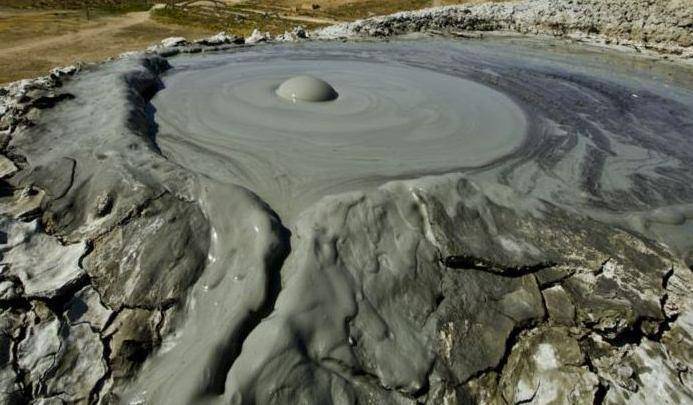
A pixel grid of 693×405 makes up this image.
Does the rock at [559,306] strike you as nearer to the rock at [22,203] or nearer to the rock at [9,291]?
the rock at [9,291]

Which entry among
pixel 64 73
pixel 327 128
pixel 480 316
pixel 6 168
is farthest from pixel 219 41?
pixel 480 316

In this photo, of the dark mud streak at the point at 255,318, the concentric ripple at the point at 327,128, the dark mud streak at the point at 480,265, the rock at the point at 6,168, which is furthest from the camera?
the concentric ripple at the point at 327,128

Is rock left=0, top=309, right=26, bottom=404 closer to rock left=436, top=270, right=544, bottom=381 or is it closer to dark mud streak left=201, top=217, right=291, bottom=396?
dark mud streak left=201, top=217, right=291, bottom=396

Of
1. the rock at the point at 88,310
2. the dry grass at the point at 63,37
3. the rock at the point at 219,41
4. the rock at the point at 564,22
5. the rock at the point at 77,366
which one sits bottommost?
the dry grass at the point at 63,37

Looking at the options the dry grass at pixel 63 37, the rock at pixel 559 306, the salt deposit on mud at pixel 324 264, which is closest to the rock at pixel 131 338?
the salt deposit on mud at pixel 324 264

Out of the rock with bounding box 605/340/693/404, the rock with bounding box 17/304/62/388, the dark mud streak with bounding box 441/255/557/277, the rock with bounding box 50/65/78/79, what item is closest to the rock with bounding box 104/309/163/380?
the rock with bounding box 17/304/62/388

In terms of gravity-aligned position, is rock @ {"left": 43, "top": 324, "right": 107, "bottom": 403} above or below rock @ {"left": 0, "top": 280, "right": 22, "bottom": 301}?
below

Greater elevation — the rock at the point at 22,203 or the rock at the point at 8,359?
the rock at the point at 22,203
